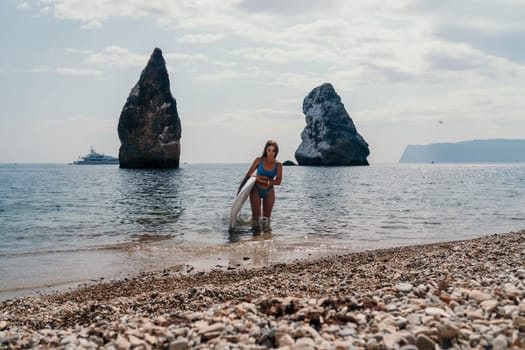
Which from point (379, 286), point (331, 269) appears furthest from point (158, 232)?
point (379, 286)

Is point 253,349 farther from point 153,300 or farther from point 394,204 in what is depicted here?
point 394,204

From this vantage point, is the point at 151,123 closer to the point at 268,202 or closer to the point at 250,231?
the point at 268,202

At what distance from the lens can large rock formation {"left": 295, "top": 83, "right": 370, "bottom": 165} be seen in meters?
131

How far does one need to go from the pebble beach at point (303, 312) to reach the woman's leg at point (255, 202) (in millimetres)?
7322

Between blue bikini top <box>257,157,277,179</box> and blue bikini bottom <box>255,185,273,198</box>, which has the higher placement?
blue bikini top <box>257,157,277,179</box>

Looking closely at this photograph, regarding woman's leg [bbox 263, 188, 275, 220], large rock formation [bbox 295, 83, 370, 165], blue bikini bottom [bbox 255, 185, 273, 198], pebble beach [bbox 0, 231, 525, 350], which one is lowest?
pebble beach [bbox 0, 231, 525, 350]

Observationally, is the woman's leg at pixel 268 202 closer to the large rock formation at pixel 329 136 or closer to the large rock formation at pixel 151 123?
the large rock formation at pixel 151 123

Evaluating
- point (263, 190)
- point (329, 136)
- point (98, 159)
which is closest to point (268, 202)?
point (263, 190)

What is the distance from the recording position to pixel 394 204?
2494 centimetres

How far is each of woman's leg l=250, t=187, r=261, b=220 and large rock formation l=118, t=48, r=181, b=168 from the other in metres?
83.8

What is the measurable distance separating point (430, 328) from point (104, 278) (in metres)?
6.93

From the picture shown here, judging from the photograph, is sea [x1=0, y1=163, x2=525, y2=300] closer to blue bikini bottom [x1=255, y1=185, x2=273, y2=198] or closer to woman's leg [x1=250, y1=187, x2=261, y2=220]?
woman's leg [x1=250, y1=187, x2=261, y2=220]

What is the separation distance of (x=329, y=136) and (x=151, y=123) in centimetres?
5426

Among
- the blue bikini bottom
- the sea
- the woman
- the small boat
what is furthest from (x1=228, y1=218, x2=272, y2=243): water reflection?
the small boat
